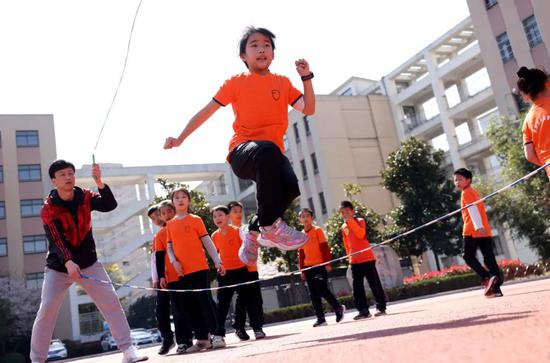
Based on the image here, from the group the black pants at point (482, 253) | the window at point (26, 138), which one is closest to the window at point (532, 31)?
the black pants at point (482, 253)

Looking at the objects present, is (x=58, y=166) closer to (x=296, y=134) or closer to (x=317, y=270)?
→ (x=317, y=270)

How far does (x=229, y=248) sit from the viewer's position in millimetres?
7148

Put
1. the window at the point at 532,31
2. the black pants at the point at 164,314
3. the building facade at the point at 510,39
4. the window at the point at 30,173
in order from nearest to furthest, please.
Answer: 1. the black pants at the point at 164,314
2. the building facade at the point at 510,39
3. the window at the point at 532,31
4. the window at the point at 30,173

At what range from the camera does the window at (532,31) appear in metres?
23.3

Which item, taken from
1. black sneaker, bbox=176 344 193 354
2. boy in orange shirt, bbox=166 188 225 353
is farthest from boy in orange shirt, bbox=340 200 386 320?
black sneaker, bbox=176 344 193 354

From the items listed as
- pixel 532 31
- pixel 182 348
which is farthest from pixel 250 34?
pixel 532 31

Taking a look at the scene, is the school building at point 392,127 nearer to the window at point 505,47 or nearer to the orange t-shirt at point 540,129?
the window at point 505,47

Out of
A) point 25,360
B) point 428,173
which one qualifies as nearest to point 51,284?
point 428,173

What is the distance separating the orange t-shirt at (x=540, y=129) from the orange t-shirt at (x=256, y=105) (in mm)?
2044

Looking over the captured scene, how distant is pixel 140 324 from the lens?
1770 inches

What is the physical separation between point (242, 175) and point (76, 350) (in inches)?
1376

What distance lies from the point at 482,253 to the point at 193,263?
3.52m

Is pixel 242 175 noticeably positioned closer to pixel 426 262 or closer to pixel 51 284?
pixel 51 284

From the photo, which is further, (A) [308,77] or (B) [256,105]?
(A) [308,77]
